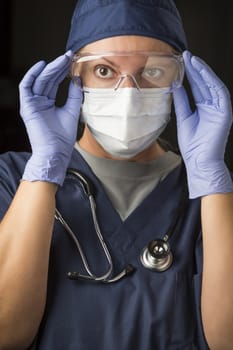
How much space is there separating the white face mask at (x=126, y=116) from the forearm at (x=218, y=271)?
0.19 m

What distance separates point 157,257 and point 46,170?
0.29 m

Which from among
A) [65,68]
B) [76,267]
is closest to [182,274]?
[76,267]

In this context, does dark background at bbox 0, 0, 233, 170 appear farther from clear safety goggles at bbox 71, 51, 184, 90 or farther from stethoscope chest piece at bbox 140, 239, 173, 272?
stethoscope chest piece at bbox 140, 239, 173, 272

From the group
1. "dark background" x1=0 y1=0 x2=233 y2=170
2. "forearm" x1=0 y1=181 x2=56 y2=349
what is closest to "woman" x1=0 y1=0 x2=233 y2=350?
"forearm" x1=0 y1=181 x2=56 y2=349

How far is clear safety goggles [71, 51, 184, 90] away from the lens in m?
1.04

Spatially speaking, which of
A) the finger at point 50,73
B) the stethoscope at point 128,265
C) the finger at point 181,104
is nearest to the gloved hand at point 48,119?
the finger at point 50,73

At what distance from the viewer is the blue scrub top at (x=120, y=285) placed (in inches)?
39.5

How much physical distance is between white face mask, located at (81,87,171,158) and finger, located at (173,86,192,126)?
0.02 m

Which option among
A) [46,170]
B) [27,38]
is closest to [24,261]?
[46,170]

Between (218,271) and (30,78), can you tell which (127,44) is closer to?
(30,78)

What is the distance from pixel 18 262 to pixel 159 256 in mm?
288

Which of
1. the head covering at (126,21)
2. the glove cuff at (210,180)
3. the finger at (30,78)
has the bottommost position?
the glove cuff at (210,180)

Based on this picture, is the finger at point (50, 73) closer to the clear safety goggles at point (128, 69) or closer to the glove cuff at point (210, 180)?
the clear safety goggles at point (128, 69)

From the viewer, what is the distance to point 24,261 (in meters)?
0.97
